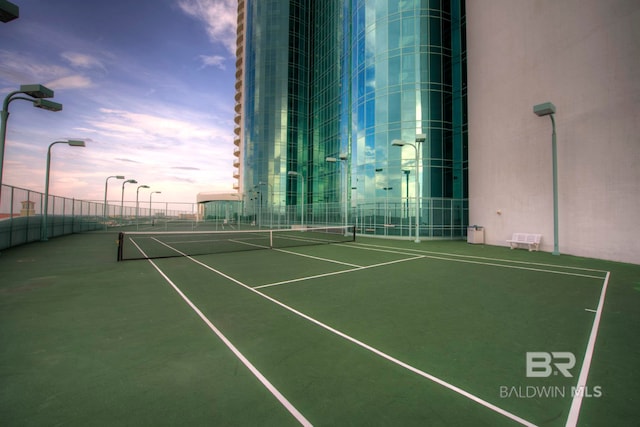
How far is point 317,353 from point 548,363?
318cm

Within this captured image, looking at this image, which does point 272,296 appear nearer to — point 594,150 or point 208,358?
point 208,358

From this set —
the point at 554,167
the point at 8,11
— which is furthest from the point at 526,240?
the point at 8,11

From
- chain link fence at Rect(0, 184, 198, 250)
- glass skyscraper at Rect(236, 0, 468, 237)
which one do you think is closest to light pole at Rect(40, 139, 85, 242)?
chain link fence at Rect(0, 184, 198, 250)

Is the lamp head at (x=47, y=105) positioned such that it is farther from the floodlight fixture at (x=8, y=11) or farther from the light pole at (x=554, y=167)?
the light pole at (x=554, y=167)

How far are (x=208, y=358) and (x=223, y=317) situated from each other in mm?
1593

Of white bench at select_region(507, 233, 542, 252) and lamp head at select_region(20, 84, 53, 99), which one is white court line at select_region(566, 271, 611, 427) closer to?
white bench at select_region(507, 233, 542, 252)

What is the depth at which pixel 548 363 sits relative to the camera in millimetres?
3732

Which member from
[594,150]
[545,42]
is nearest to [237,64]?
[545,42]

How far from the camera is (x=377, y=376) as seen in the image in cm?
333

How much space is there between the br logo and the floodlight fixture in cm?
1317

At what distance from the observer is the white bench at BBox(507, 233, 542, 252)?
1627 cm

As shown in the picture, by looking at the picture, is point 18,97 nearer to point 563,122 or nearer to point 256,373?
point 256,373

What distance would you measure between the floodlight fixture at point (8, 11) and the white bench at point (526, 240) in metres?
23.4

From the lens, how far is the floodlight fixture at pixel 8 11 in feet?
22.2
